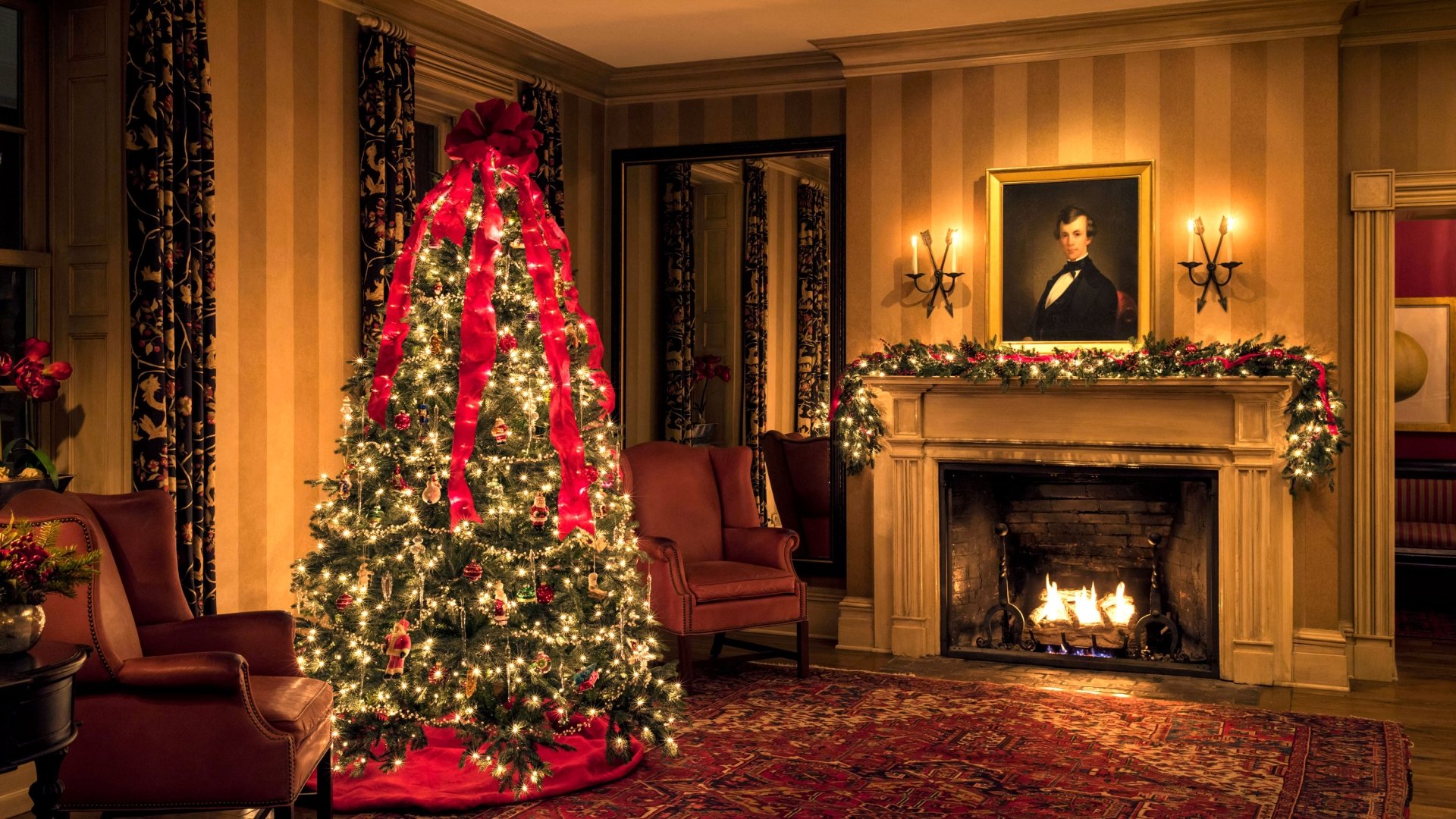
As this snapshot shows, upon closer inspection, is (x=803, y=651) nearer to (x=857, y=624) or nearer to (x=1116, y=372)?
(x=857, y=624)

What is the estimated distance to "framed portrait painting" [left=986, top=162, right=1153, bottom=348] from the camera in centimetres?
591

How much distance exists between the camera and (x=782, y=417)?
667 cm

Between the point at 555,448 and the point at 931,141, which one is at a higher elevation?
the point at 931,141

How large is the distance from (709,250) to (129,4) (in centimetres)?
337

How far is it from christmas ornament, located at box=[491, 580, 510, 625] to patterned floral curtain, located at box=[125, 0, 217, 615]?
1109 mm

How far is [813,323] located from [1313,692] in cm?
299

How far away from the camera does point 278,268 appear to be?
4.91 meters

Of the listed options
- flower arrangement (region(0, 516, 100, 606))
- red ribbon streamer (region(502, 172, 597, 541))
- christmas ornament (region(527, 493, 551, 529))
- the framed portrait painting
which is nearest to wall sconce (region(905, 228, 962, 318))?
the framed portrait painting

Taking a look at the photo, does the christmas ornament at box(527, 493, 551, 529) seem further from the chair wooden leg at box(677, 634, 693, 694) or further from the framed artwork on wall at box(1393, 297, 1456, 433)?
the framed artwork on wall at box(1393, 297, 1456, 433)

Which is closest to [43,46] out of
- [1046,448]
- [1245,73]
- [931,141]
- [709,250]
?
[709,250]

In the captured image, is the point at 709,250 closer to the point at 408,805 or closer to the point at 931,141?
the point at 931,141

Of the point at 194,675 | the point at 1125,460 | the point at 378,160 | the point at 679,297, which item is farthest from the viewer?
the point at 679,297

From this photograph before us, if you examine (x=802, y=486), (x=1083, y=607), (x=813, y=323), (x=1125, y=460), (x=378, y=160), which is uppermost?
(x=378, y=160)

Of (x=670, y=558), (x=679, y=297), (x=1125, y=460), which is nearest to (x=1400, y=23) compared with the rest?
(x=1125, y=460)
